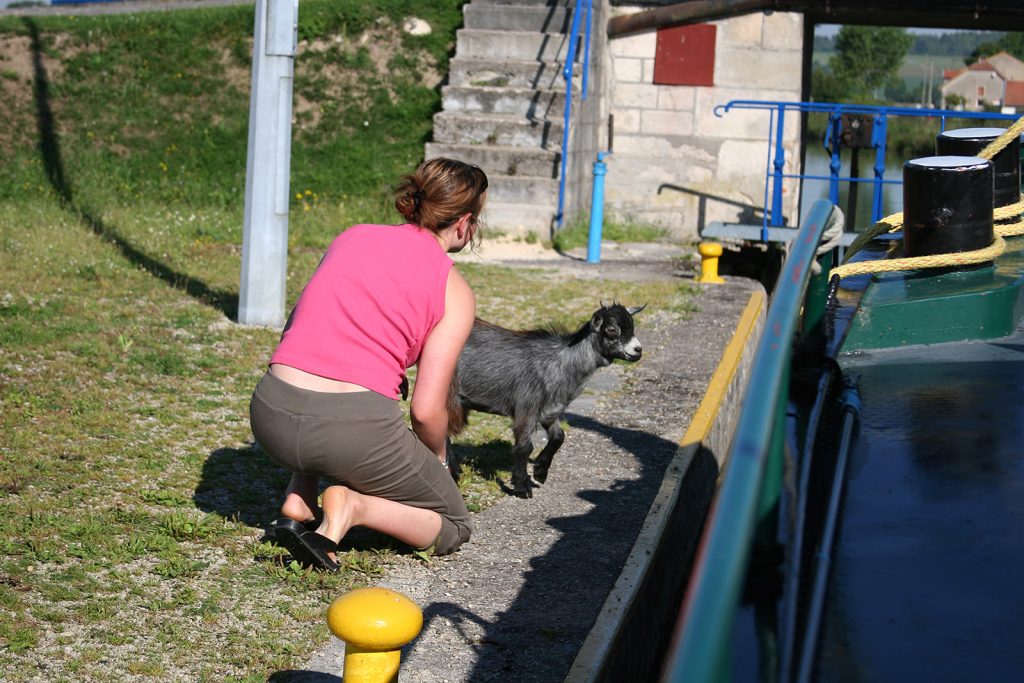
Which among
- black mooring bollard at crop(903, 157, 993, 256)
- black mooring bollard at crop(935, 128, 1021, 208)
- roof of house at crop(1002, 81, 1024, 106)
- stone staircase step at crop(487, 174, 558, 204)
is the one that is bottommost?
black mooring bollard at crop(903, 157, 993, 256)

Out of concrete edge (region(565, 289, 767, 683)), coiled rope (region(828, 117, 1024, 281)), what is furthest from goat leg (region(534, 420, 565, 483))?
coiled rope (region(828, 117, 1024, 281))

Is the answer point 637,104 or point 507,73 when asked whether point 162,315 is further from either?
point 637,104

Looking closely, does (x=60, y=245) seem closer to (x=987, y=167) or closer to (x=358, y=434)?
(x=358, y=434)

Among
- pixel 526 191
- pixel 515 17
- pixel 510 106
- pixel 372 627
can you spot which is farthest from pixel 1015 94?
pixel 372 627

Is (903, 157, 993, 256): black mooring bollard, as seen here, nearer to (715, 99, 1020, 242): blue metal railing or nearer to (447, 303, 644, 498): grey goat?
(447, 303, 644, 498): grey goat

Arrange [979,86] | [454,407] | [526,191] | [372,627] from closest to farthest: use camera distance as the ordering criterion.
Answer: [372,627] → [454,407] → [526,191] → [979,86]

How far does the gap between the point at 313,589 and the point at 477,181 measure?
1622 mm

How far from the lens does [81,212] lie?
42.5ft

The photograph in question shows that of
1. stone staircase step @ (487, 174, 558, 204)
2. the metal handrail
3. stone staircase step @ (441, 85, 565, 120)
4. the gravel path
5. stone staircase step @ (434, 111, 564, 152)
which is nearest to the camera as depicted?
the metal handrail

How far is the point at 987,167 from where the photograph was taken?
3990mm

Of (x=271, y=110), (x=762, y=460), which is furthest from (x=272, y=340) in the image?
(x=762, y=460)

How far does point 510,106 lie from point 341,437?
10.4 meters

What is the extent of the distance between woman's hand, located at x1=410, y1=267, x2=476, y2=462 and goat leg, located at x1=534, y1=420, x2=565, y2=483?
1.38 meters

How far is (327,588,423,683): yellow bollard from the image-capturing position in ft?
9.26
